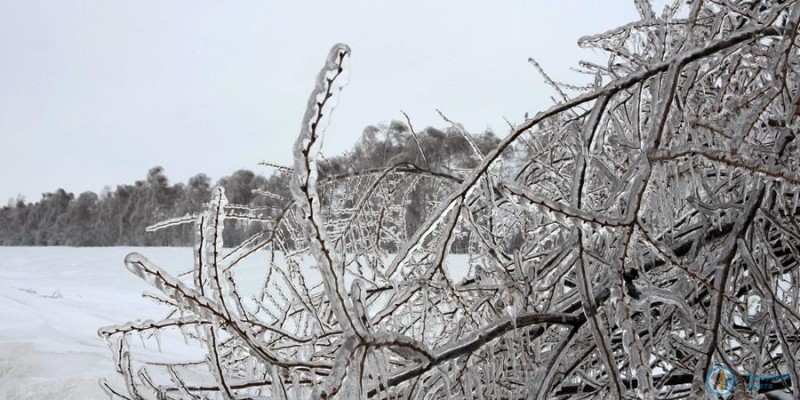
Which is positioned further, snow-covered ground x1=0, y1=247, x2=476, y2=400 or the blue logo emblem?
snow-covered ground x1=0, y1=247, x2=476, y2=400

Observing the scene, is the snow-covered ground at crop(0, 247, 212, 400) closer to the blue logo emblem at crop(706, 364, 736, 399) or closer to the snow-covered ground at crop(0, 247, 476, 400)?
the snow-covered ground at crop(0, 247, 476, 400)

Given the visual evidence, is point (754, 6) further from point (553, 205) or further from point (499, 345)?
point (553, 205)

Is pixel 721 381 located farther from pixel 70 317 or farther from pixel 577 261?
pixel 70 317

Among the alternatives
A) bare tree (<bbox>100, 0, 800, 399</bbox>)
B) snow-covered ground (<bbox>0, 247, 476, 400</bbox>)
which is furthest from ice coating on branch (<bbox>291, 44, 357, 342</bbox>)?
snow-covered ground (<bbox>0, 247, 476, 400</bbox>)

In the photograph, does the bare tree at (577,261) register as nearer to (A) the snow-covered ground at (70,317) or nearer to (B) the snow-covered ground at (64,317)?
(A) the snow-covered ground at (70,317)

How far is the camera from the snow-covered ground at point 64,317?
5.79 meters

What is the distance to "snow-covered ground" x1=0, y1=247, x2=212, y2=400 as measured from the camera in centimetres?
579

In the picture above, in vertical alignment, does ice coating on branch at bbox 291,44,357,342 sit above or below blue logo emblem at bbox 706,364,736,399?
above

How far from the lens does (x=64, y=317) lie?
31.4 feet

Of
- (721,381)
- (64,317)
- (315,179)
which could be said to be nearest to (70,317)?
(64,317)

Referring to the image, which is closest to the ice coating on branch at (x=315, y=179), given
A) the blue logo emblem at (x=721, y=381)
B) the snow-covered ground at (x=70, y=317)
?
the blue logo emblem at (x=721, y=381)

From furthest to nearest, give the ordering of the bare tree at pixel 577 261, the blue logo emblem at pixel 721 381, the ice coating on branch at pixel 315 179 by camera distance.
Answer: the blue logo emblem at pixel 721 381 < the bare tree at pixel 577 261 < the ice coating on branch at pixel 315 179

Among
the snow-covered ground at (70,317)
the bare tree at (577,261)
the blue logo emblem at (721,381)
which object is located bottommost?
the snow-covered ground at (70,317)

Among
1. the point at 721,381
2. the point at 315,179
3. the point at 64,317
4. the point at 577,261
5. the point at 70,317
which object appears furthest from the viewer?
the point at 70,317
